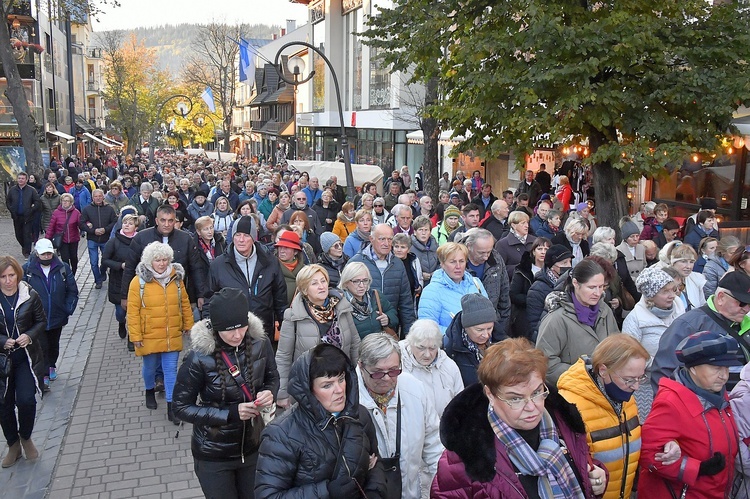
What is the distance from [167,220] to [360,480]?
6.19m

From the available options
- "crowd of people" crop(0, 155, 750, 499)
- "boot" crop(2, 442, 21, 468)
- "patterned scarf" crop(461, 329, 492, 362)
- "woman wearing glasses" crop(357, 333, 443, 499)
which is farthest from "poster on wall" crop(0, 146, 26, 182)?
"woman wearing glasses" crop(357, 333, 443, 499)

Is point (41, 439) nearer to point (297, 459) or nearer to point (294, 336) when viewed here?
point (294, 336)

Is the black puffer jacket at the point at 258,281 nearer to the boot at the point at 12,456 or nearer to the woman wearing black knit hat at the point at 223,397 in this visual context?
the boot at the point at 12,456

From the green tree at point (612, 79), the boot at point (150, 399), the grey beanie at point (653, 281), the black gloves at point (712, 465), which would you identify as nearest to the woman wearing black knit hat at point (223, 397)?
the black gloves at point (712, 465)

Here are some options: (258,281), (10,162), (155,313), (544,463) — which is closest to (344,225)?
(258,281)

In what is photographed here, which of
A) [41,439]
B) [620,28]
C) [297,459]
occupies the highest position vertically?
[620,28]

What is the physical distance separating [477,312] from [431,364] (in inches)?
21.2

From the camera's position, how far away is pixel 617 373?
3.57 metres

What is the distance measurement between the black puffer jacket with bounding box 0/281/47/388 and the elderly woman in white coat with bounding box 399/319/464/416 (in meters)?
3.78

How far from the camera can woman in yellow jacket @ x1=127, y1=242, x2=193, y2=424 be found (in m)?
7.09

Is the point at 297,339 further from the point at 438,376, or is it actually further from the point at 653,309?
the point at 653,309

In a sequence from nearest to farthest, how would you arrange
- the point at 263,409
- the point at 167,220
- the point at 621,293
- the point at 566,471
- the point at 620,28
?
the point at 566,471, the point at 263,409, the point at 621,293, the point at 167,220, the point at 620,28

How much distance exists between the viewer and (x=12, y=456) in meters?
6.48

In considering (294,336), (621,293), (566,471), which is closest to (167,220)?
(294,336)
